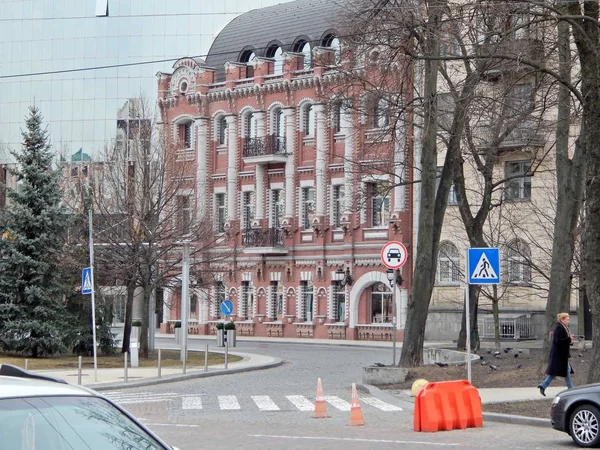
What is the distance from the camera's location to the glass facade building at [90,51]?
8800 cm

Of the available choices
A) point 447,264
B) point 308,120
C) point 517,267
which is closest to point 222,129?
point 308,120

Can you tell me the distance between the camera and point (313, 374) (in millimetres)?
34812

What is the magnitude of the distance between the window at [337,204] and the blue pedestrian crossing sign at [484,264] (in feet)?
129

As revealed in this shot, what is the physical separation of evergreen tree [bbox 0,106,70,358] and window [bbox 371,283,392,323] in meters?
20.3

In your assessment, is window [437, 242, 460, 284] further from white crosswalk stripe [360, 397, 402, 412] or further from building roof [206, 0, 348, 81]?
white crosswalk stripe [360, 397, 402, 412]

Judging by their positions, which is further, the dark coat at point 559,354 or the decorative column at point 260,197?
the decorative column at point 260,197

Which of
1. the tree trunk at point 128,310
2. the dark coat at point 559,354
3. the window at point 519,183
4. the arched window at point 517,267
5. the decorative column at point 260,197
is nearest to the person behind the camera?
the dark coat at point 559,354

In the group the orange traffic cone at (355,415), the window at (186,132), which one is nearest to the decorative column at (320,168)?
the window at (186,132)

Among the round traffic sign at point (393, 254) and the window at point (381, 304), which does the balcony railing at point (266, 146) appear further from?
the round traffic sign at point (393, 254)

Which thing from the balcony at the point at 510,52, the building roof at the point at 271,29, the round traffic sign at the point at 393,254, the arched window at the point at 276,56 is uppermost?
the building roof at the point at 271,29

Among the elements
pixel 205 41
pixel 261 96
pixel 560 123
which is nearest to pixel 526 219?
pixel 261 96

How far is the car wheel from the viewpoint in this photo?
1581cm

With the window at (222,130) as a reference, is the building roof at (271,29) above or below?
above

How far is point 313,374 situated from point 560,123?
11.6m
